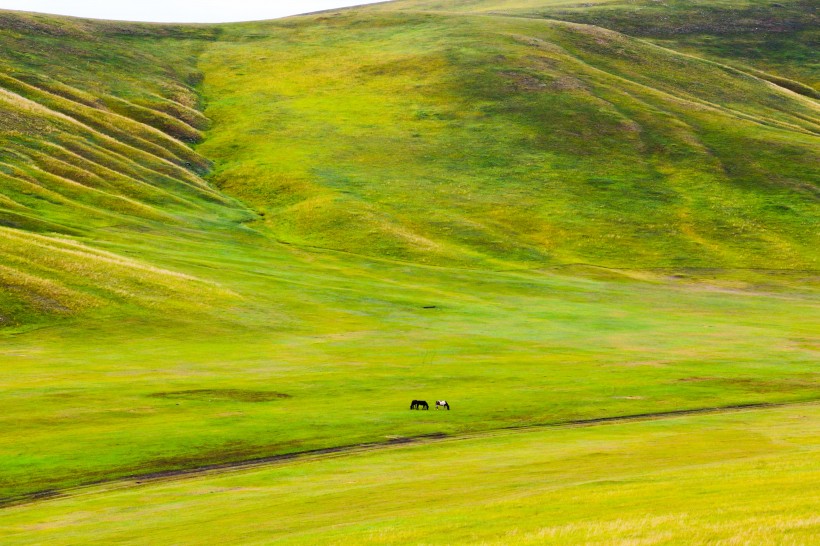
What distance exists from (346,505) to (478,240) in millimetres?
103129

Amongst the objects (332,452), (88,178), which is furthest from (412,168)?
(332,452)

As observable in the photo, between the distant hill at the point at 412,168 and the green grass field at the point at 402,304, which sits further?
the distant hill at the point at 412,168

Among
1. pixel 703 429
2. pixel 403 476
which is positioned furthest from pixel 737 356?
pixel 403 476

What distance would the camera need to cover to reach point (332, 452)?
49.3 metres

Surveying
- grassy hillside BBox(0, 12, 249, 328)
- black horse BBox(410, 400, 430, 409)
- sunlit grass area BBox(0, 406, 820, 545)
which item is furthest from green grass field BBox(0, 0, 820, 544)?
black horse BBox(410, 400, 430, 409)

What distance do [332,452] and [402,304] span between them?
49.5 metres

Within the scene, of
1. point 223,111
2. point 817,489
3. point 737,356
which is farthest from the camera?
point 223,111

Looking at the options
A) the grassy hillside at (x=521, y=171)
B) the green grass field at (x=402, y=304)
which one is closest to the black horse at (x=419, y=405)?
the green grass field at (x=402, y=304)

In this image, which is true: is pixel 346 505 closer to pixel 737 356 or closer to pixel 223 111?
pixel 737 356

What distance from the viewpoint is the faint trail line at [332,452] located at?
4275cm

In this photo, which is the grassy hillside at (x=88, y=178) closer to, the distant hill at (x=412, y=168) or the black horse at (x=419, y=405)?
the distant hill at (x=412, y=168)

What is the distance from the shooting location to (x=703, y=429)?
50625mm

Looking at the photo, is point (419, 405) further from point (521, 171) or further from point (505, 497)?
point (521, 171)

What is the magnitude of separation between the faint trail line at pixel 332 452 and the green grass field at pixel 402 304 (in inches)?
23.4
